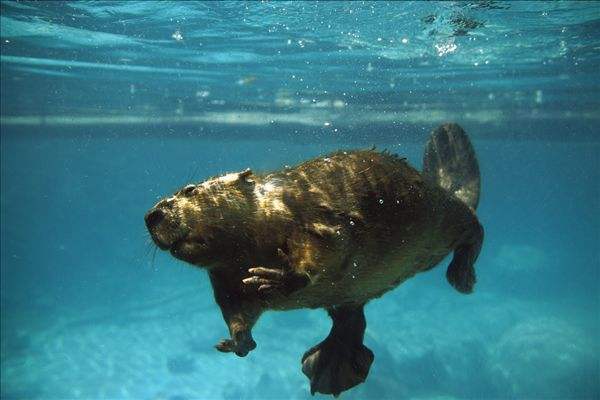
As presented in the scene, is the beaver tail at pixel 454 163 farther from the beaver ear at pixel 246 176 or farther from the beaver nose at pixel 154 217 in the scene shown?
the beaver nose at pixel 154 217

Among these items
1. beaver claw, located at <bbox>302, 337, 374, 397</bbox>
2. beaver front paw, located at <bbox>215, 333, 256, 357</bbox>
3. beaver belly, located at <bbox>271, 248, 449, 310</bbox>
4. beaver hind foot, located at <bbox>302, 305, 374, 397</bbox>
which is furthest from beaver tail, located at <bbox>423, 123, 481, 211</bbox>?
beaver front paw, located at <bbox>215, 333, 256, 357</bbox>

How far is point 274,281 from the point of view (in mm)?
2438

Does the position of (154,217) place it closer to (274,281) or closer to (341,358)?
(274,281)

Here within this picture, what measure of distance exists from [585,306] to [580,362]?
19.4 meters

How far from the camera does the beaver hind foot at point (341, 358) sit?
12.7ft

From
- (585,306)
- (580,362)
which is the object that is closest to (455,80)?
(580,362)

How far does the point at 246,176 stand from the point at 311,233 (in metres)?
0.52

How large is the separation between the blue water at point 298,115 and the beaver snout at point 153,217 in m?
0.32

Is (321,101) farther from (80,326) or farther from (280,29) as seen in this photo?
(80,326)

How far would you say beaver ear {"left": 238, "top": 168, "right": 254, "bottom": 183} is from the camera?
2887 millimetres

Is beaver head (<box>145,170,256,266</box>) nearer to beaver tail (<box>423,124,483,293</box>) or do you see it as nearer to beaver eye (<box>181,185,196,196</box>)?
beaver eye (<box>181,185,196,196</box>)

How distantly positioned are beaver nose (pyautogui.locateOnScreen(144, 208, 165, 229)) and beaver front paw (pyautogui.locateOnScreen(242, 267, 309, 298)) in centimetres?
58

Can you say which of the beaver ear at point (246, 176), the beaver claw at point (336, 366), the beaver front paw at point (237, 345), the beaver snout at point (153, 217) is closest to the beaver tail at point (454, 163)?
the beaver claw at point (336, 366)

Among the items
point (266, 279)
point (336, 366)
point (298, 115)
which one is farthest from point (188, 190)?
point (298, 115)
